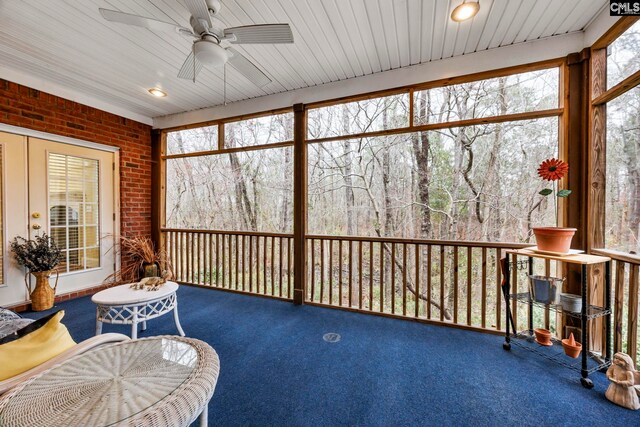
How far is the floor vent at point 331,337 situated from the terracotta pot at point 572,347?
184 centimetres

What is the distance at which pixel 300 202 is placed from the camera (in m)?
3.25

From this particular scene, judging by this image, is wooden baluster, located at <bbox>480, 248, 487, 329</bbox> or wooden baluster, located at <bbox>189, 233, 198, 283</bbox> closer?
wooden baluster, located at <bbox>480, 248, 487, 329</bbox>

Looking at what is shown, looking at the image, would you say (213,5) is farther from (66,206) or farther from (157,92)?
(66,206)

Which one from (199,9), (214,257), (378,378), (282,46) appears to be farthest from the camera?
(214,257)

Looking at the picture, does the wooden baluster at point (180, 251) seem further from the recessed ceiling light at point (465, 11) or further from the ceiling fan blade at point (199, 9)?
the recessed ceiling light at point (465, 11)

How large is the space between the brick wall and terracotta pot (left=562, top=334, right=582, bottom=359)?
17.7 ft

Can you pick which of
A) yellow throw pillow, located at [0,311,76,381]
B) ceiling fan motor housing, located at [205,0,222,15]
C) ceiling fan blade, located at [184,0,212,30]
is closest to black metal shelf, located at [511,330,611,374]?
yellow throw pillow, located at [0,311,76,381]

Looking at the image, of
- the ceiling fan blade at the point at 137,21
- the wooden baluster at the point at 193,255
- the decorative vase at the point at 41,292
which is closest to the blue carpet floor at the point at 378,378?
the decorative vase at the point at 41,292

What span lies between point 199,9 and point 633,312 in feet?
11.5

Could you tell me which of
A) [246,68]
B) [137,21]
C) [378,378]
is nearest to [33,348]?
[137,21]

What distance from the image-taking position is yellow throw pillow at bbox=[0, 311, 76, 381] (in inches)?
37.6

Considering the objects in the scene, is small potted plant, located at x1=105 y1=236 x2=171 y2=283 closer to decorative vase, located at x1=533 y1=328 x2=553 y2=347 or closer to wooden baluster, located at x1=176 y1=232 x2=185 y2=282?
wooden baluster, located at x1=176 y1=232 x2=185 y2=282

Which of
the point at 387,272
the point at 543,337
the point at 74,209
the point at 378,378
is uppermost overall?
the point at 74,209

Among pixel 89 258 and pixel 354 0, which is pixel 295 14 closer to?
pixel 354 0
